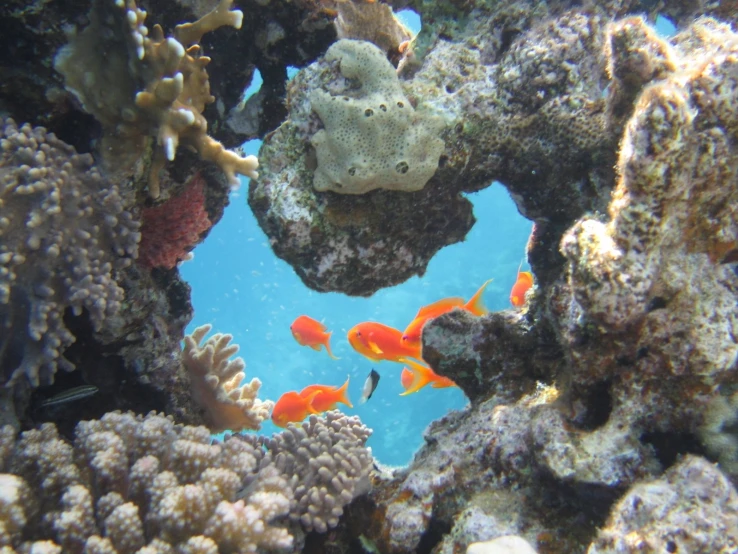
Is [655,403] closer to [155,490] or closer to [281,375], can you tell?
[155,490]

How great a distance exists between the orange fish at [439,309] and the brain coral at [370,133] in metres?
1.34

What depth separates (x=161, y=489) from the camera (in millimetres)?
2254

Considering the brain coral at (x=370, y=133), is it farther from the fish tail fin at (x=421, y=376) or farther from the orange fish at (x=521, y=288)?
the orange fish at (x=521, y=288)

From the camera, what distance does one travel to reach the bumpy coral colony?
220 centimetres

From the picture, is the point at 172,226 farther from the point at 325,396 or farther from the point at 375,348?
the point at 325,396

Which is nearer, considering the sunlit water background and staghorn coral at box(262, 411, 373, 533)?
staghorn coral at box(262, 411, 373, 533)

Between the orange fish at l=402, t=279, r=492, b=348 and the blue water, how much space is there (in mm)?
28631

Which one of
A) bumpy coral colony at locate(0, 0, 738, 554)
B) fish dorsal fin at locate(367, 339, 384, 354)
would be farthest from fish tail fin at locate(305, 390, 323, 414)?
bumpy coral colony at locate(0, 0, 738, 554)

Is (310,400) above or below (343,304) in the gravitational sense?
below

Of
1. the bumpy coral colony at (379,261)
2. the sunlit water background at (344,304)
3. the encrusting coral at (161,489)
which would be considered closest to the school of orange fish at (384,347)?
the bumpy coral colony at (379,261)

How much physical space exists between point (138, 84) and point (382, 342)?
133 inches

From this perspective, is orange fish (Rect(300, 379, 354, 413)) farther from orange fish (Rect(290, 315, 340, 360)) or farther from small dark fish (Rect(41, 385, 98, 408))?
small dark fish (Rect(41, 385, 98, 408))

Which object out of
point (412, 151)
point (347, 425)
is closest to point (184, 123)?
point (412, 151)

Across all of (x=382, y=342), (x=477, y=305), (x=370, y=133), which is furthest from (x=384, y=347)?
(x=370, y=133)
